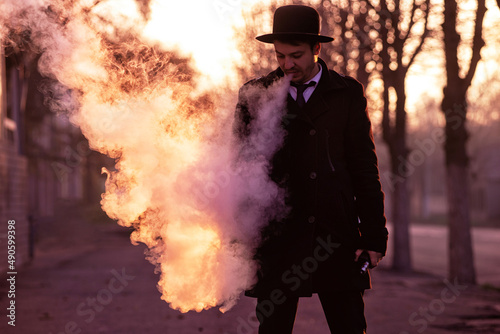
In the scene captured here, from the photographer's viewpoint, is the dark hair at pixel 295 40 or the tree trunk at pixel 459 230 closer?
the dark hair at pixel 295 40

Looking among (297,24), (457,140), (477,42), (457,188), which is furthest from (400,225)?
(297,24)

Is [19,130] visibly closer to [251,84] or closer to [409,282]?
[409,282]

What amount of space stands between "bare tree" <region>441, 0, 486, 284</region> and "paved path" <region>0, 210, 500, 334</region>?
0.59 meters

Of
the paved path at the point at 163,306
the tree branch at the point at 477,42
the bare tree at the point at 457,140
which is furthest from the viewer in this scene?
the bare tree at the point at 457,140

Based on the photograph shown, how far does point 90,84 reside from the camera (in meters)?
4.39

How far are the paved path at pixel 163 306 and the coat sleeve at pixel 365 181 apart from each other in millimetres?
4621

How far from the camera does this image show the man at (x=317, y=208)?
3.67m

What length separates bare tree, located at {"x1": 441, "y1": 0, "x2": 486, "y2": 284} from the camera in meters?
13.1

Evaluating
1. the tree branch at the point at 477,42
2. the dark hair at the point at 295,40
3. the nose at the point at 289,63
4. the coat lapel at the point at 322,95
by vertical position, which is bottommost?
the coat lapel at the point at 322,95

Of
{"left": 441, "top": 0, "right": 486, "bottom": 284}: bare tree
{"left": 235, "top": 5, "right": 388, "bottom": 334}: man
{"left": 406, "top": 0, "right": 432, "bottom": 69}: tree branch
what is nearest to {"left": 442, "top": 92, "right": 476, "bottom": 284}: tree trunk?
{"left": 441, "top": 0, "right": 486, "bottom": 284}: bare tree

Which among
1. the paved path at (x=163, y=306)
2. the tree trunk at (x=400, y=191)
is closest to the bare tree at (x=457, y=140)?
the paved path at (x=163, y=306)

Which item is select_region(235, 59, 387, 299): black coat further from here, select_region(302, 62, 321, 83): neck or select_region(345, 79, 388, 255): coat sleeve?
select_region(302, 62, 321, 83): neck

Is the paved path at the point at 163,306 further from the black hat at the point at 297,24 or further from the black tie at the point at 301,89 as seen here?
the black hat at the point at 297,24

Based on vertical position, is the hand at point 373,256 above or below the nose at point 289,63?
below
